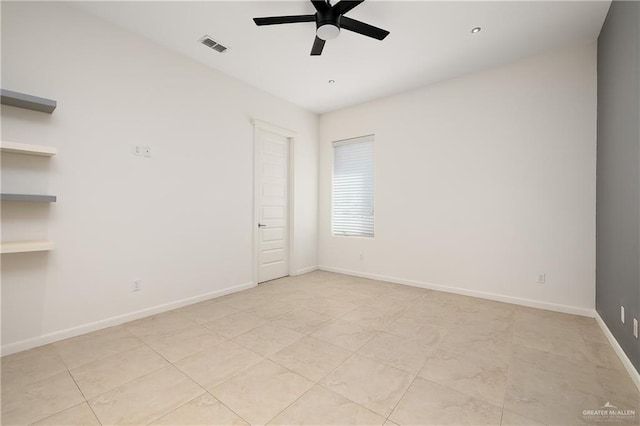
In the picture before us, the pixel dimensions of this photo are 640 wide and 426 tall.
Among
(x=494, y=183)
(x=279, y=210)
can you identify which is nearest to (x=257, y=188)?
(x=279, y=210)

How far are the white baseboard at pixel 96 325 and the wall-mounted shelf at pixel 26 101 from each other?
201 cm

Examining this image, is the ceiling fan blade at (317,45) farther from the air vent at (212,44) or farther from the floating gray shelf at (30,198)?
the floating gray shelf at (30,198)

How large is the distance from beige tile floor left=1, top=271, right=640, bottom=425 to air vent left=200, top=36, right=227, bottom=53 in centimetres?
313

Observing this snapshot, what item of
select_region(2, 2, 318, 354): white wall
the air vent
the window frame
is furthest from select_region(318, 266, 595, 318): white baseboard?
the air vent

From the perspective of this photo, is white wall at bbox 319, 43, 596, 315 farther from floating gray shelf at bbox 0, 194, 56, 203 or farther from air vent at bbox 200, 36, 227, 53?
floating gray shelf at bbox 0, 194, 56, 203

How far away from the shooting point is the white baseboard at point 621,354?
190 centimetres

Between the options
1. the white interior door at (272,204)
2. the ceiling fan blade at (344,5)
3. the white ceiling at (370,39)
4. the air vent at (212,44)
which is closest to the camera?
the ceiling fan blade at (344,5)

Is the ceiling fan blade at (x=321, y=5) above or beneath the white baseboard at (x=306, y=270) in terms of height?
above

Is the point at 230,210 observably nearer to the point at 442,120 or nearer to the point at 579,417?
the point at 442,120

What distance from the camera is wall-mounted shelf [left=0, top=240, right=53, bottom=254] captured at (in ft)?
6.95

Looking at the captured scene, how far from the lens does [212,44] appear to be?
126 inches

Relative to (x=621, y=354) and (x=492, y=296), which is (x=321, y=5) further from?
(x=492, y=296)

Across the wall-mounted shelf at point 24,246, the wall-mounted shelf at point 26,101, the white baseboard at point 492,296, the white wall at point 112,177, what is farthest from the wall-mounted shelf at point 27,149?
the white baseboard at point 492,296

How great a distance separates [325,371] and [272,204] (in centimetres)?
313
